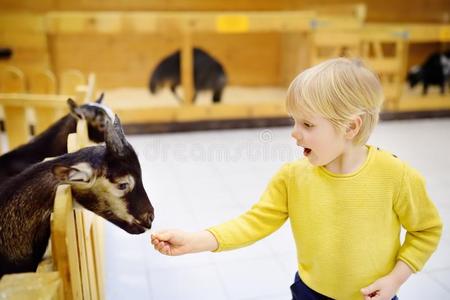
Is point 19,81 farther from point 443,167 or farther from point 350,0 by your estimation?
point 350,0

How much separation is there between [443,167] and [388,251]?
236 cm

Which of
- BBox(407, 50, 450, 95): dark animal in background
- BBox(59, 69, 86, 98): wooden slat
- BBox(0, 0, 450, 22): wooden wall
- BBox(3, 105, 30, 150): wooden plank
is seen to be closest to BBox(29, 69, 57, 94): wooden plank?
BBox(59, 69, 86, 98): wooden slat

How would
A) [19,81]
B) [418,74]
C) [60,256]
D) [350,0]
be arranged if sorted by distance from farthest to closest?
1. [350,0]
2. [418,74]
3. [19,81]
4. [60,256]

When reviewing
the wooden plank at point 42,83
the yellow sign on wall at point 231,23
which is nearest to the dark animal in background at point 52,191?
the wooden plank at point 42,83

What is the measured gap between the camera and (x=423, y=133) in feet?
12.9

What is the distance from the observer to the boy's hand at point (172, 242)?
1.01 metres

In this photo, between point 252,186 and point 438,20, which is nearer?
point 252,186

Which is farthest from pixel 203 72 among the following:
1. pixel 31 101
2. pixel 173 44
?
pixel 31 101

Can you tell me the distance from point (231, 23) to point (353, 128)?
3012 mm

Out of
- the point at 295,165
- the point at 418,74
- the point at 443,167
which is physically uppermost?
the point at 295,165

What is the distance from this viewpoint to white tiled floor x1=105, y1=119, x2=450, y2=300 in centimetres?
180

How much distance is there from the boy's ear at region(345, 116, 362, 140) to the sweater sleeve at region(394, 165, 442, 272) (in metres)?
0.14

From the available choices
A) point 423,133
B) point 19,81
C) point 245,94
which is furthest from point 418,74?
point 19,81

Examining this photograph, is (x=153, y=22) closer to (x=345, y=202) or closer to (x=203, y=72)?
(x=203, y=72)
